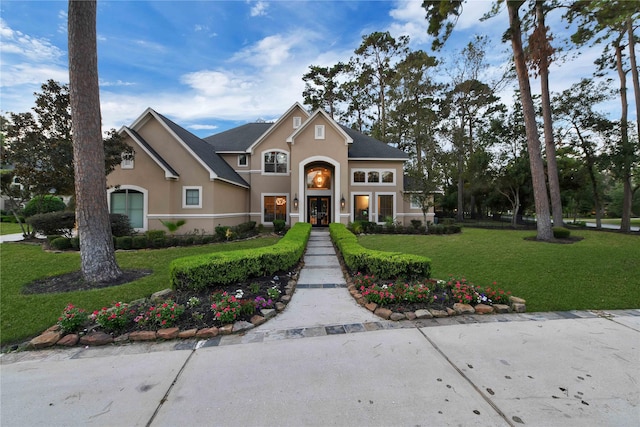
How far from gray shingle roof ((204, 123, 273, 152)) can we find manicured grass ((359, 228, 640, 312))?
1268 cm

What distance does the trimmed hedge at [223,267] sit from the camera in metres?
4.98

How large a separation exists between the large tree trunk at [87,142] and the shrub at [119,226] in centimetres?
582

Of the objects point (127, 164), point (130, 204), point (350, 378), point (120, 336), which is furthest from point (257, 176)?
point (350, 378)

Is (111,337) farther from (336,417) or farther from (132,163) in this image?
(132,163)

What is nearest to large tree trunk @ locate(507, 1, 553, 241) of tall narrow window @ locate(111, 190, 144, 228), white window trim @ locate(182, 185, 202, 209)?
white window trim @ locate(182, 185, 202, 209)

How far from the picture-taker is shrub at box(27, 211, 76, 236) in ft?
36.2

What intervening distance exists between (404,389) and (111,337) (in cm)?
390

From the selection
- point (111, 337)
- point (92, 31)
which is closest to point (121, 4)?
point (92, 31)

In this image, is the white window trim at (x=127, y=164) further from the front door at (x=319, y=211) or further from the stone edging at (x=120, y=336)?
the stone edging at (x=120, y=336)

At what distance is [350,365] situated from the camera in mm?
2830

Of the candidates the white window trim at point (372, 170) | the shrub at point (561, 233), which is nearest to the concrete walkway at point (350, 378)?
the shrub at point (561, 233)

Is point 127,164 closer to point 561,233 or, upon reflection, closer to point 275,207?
point 275,207

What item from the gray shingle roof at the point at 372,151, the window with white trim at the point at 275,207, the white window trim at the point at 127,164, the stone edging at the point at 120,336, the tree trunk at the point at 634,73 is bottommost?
the stone edging at the point at 120,336

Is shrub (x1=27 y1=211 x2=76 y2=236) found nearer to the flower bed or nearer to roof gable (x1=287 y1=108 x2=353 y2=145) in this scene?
roof gable (x1=287 y1=108 x2=353 y2=145)
